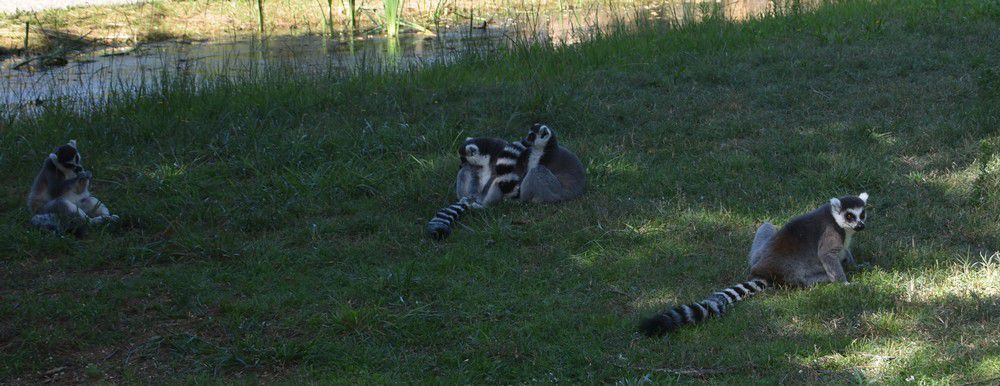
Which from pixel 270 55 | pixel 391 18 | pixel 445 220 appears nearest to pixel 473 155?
pixel 445 220

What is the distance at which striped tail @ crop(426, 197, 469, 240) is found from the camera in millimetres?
6211

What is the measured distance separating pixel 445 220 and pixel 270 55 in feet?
26.2

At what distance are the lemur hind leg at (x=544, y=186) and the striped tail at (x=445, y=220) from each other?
0.50 meters

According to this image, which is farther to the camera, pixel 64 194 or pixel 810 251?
pixel 64 194

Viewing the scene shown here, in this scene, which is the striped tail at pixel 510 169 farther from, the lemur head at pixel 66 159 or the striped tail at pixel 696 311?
the lemur head at pixel 66 159

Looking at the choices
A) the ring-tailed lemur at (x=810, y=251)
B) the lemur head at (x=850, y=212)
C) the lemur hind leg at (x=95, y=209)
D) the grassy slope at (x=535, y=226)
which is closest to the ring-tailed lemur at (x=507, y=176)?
the grassy slope at (x=535, y=226)

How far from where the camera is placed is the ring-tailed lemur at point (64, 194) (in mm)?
6512

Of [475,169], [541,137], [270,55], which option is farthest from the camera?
[270,55]

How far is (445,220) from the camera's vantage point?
6.32 metres

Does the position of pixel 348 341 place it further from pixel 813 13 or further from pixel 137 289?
pixel 813 13

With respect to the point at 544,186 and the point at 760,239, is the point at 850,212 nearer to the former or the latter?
the point at 760,239

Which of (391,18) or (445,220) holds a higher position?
(391,18)

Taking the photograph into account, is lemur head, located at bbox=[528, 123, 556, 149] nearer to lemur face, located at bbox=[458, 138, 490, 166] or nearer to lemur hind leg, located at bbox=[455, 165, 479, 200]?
lemur face, located at bbox=[458, 138, 490, 166]

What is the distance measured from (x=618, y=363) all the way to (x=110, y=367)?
2.51m
